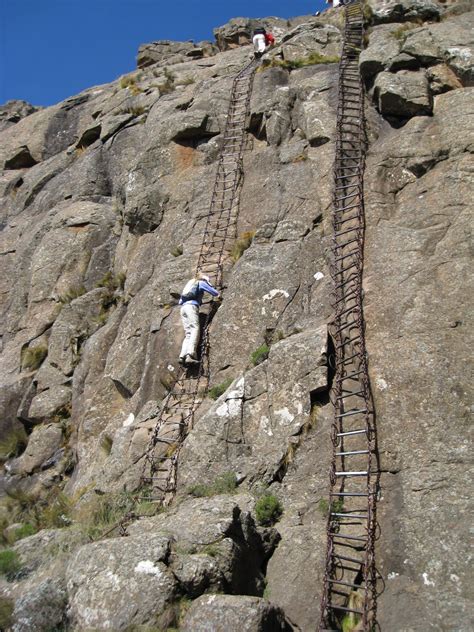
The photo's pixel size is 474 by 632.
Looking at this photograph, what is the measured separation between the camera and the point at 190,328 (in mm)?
12211

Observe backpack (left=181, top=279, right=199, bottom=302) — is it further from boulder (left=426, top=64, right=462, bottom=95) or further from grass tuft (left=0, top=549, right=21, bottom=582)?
boulder (left=426, top=64, right=462, bottom=95)

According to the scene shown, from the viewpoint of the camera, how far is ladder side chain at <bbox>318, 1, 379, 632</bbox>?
309 inches

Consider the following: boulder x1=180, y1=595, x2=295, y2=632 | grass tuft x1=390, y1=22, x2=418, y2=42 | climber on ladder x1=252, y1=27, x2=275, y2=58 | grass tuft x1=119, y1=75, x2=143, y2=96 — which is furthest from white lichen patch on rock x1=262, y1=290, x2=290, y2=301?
grass tuft x1=119, y1=75, x2=143, y2=96

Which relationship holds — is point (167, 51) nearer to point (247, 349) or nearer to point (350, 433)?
point (247, 349)

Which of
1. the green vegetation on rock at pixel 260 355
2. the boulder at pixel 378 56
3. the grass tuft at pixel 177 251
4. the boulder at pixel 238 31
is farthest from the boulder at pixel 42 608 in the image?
the boulder at pixel 238 31

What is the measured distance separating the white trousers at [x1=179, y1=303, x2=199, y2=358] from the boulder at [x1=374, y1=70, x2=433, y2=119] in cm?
610

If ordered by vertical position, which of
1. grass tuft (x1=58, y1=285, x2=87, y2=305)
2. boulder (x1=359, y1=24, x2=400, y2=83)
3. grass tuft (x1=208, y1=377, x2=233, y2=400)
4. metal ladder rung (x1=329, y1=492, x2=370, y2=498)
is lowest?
metal ladder rung (x1=329, y1=492, x2=370, y2=498)

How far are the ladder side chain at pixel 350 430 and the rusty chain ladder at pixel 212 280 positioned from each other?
8.46ft

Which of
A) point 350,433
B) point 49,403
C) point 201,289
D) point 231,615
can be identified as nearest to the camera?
point 231,615

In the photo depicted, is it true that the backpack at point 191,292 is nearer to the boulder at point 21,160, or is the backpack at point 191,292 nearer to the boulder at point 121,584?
the boulder at point 121,584

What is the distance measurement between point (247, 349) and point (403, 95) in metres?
6.51

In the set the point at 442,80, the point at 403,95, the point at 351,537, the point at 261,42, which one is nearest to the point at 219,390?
the point at 351,537

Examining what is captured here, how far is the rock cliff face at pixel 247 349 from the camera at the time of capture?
7840 mm

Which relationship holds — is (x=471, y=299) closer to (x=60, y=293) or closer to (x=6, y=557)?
(x=6, y=557)
